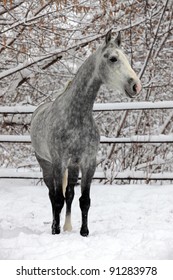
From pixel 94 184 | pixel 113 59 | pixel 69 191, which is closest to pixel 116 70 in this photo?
pixel 113 59

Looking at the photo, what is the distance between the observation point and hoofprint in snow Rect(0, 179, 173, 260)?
→ 123 inches

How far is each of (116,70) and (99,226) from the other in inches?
62.9

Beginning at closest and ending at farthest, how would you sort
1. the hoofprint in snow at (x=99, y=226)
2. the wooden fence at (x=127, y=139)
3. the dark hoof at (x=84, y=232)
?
the hoofprint in snow at (x=99, y=226) → the dark hoof at (x=84, y=232) → the wooden fence at (x=127, y=139)

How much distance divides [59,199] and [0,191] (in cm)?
249

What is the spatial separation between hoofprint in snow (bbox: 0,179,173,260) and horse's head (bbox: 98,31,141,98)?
47.7 inches

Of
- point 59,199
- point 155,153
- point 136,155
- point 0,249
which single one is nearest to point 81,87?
point 59,199

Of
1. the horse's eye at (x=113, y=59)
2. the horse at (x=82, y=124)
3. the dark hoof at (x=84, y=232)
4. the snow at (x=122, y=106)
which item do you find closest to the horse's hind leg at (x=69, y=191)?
the horse at (x=82, y=124)

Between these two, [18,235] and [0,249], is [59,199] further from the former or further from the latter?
[0,249]

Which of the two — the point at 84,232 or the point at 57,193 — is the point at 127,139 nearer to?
the point at 57,193

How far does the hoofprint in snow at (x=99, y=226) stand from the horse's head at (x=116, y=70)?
3.98 ft

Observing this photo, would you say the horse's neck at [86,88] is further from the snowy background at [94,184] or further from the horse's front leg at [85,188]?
the horse's front leg at [85,188]

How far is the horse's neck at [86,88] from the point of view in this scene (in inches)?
152

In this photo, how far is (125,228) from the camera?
4070 millimetres

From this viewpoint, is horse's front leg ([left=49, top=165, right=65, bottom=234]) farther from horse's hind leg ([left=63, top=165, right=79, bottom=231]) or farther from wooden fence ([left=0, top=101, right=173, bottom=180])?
wooden fence ([left=0, top=101, right=173, bottom=180])
